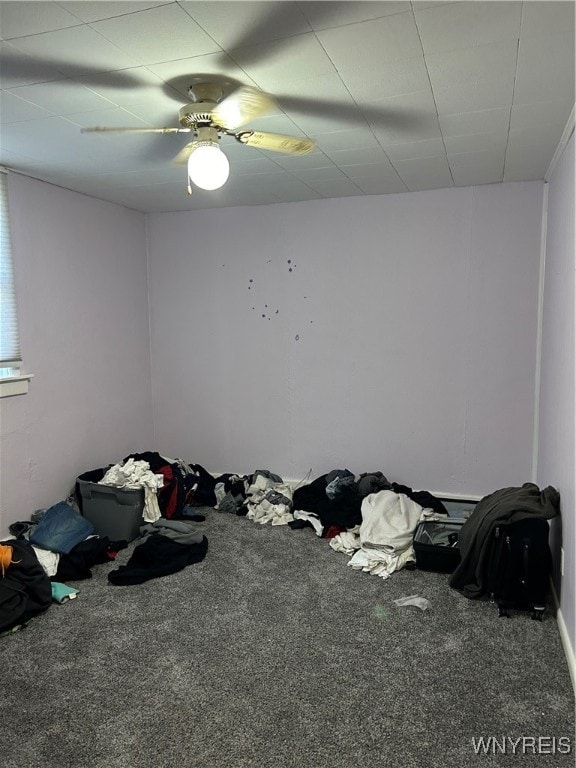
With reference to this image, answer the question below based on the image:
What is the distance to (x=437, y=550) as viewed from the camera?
3.03 m

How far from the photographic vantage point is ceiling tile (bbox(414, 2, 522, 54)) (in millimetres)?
1580

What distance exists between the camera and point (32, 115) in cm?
236

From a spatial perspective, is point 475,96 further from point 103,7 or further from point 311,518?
point 311,518

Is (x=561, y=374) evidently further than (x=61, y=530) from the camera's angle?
No

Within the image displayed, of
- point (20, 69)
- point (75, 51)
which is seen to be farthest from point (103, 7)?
point (20, 69)

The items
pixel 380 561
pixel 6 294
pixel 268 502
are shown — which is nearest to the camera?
pixel 380 561

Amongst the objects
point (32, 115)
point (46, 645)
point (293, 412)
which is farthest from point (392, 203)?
point (46, 645)

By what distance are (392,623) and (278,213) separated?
3058 mm

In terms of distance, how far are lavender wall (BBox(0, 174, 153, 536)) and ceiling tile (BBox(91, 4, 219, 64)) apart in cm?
190

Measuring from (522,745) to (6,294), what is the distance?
134 inches

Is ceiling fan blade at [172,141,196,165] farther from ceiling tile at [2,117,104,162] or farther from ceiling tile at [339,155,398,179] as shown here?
ceiling tile at [339,155,398,179]

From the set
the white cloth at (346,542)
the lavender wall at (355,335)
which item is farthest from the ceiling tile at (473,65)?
the white cloth at (346,542)

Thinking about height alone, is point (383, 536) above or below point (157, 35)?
below

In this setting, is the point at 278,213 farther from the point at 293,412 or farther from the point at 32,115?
the point at 32,115
